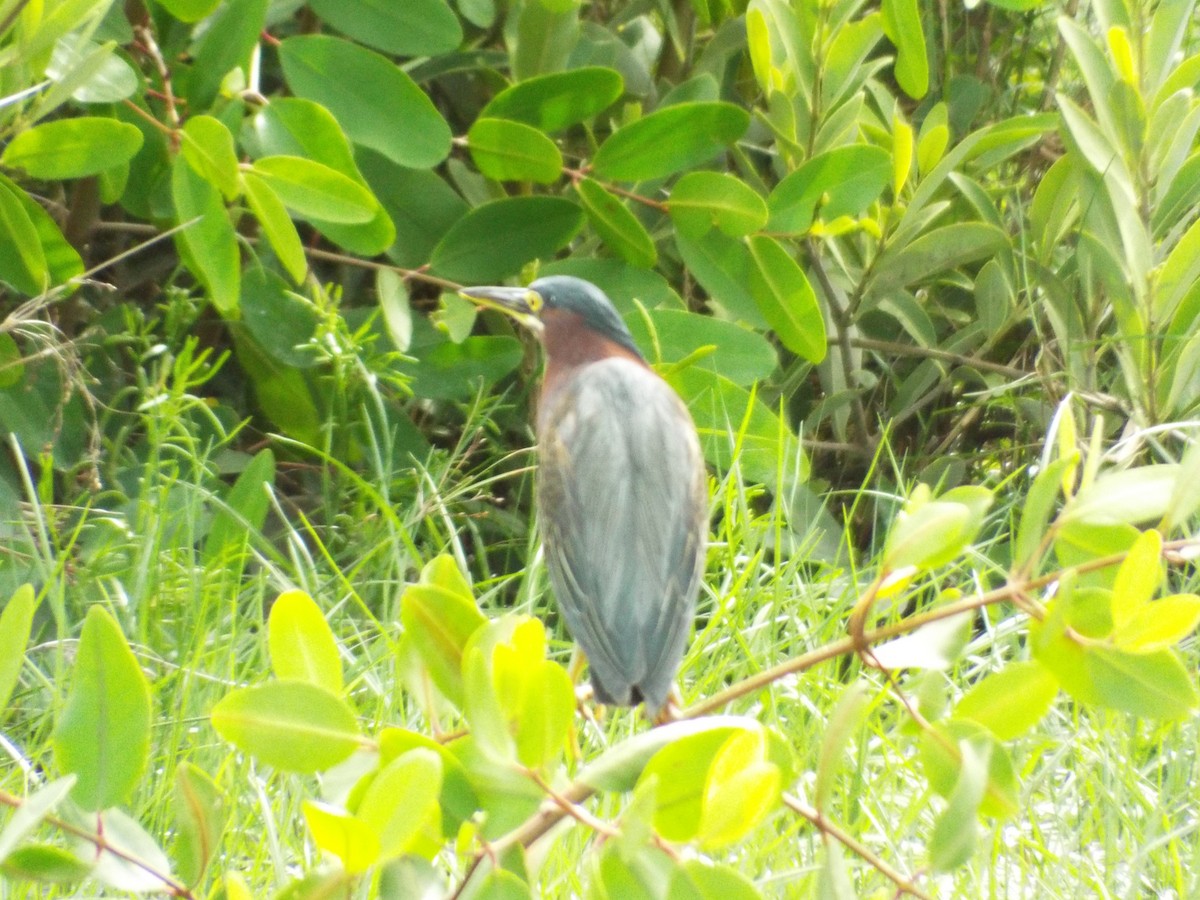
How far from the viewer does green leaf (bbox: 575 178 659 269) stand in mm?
3502

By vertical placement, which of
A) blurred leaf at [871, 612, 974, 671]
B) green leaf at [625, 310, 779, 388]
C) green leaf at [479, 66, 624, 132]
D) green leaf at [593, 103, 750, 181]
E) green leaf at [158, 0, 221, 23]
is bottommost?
green leaf at [625, 310, 779, 388]

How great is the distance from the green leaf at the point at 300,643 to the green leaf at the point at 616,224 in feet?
7.37

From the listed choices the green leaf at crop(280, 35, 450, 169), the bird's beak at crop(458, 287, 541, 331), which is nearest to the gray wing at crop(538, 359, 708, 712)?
the bird's beak at crop(458, 287, 541, 331)

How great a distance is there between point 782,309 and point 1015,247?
878 mm

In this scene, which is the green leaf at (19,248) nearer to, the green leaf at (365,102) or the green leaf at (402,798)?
the green leaf at (365,102)

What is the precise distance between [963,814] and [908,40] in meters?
2.55

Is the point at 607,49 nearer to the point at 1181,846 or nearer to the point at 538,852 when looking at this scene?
the point at 1181,846

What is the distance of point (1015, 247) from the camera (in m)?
4.00

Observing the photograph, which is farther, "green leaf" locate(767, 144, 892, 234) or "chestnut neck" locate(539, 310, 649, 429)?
"green leaf" locate(767, 144, 892, 234)

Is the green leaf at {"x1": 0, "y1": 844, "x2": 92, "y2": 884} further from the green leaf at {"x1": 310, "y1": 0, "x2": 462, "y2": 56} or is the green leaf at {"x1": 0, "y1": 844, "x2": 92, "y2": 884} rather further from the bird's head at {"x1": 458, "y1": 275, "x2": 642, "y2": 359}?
the green leaf at {"x1": 310, "y1": 0, "x2": 462, "y2": 56}

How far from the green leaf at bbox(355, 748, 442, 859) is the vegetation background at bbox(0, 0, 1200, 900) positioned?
0.7 inches

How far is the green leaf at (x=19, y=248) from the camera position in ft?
9.71

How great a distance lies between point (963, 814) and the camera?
1.30m

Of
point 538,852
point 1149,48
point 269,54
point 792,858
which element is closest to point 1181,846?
point 792,858
